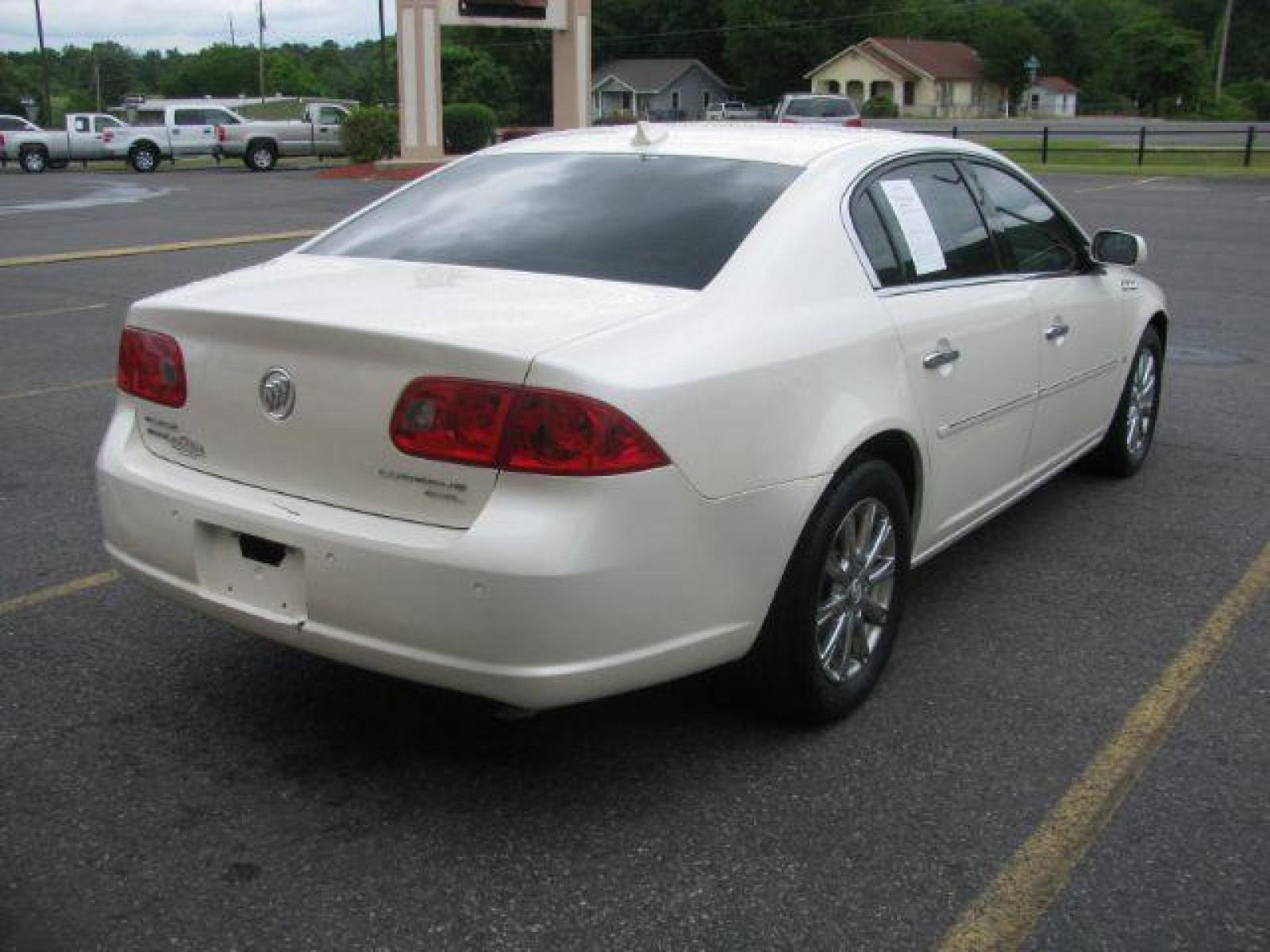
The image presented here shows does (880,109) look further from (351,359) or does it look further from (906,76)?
(351,359)

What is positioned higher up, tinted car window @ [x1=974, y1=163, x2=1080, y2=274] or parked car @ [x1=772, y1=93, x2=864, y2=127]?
tinted car window @ [x1=974, y1=163, x2=1080, y2=274]

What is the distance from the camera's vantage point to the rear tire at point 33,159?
121 feet

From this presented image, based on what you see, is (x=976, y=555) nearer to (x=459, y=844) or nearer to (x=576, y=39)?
(x=459, y=844)

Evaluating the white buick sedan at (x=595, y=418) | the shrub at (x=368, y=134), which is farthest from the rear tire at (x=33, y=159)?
the white buick sedan at (x=595, y=418)

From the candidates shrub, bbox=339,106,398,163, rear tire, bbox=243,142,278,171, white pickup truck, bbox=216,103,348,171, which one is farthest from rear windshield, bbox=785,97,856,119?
rear tire, bbox=243,142,278,171

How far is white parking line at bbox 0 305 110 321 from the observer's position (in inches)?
424

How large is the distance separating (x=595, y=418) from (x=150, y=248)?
1409 cm

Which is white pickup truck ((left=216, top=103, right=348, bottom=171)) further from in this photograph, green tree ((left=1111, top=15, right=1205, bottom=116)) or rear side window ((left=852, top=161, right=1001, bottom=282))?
green tree ((left=1111, top=15, right=1205, bottom=116))

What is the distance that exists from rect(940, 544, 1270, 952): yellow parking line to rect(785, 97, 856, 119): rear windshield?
28.2m

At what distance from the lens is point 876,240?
3.97 m

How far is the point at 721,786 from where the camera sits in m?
3.37

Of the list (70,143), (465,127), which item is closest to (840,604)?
(70,143)

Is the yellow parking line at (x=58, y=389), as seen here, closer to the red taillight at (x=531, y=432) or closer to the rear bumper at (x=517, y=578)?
the rear bumper at (x=517, y=578)

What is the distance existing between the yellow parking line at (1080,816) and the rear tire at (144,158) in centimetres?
3719
